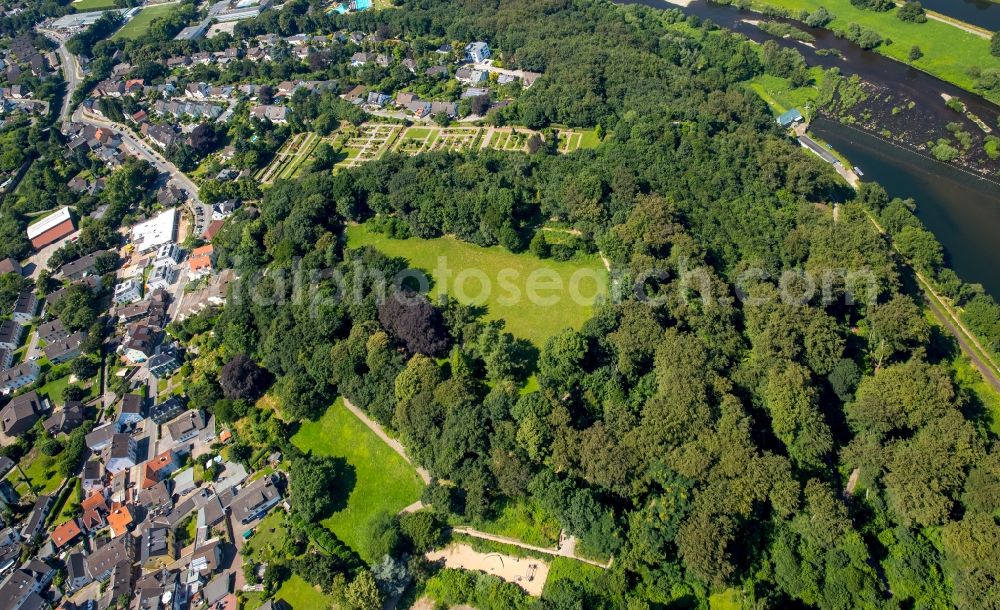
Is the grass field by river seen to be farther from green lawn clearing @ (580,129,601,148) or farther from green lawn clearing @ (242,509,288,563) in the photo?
green lawn clearing @ (242,509,288,563)

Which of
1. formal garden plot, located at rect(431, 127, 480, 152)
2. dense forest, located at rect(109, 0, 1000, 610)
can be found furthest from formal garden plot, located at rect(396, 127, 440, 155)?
dense forest, located at rect(109, 0, 1000, 610)

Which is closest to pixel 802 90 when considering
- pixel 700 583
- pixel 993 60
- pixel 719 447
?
pixel 993 60

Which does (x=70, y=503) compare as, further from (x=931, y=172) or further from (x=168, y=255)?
(x=931, y=172)

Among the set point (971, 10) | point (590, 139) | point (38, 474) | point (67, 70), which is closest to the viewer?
point (38, 474)

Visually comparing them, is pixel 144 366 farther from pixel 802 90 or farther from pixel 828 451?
pixel 802 90

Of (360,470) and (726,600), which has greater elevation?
(726,600)

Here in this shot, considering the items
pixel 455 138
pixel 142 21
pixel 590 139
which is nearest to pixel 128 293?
pixel 455 138

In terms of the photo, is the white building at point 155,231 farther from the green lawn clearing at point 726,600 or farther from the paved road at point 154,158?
the green lawn clearing at point 726,600
